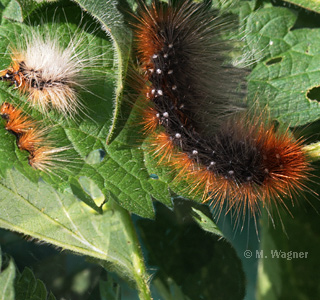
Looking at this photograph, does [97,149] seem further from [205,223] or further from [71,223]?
[205,223]

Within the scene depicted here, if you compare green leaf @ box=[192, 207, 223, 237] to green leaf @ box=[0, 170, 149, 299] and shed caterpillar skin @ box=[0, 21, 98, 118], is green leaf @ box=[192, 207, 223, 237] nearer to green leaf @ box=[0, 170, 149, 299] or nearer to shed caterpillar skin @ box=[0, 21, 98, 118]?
green leaf @ box=[0, 170, 149, 299]

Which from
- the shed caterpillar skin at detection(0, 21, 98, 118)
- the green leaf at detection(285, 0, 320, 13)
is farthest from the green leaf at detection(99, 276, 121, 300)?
the green leaf at detection(285, 0, 320, 13)

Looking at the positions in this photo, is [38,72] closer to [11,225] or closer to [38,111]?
[38,111]

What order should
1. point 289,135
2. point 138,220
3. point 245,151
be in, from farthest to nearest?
1. point 138,220
2. point 289,135
3. point 245,151

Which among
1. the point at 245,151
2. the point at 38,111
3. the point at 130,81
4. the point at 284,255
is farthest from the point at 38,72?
the point at 284,255

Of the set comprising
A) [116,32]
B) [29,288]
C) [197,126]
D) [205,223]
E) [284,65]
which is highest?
[284,65]

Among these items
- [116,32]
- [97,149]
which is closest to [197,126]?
[97,149]

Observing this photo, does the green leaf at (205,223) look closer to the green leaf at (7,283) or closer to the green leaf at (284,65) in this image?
Answer: the green leaf at (284,65)
